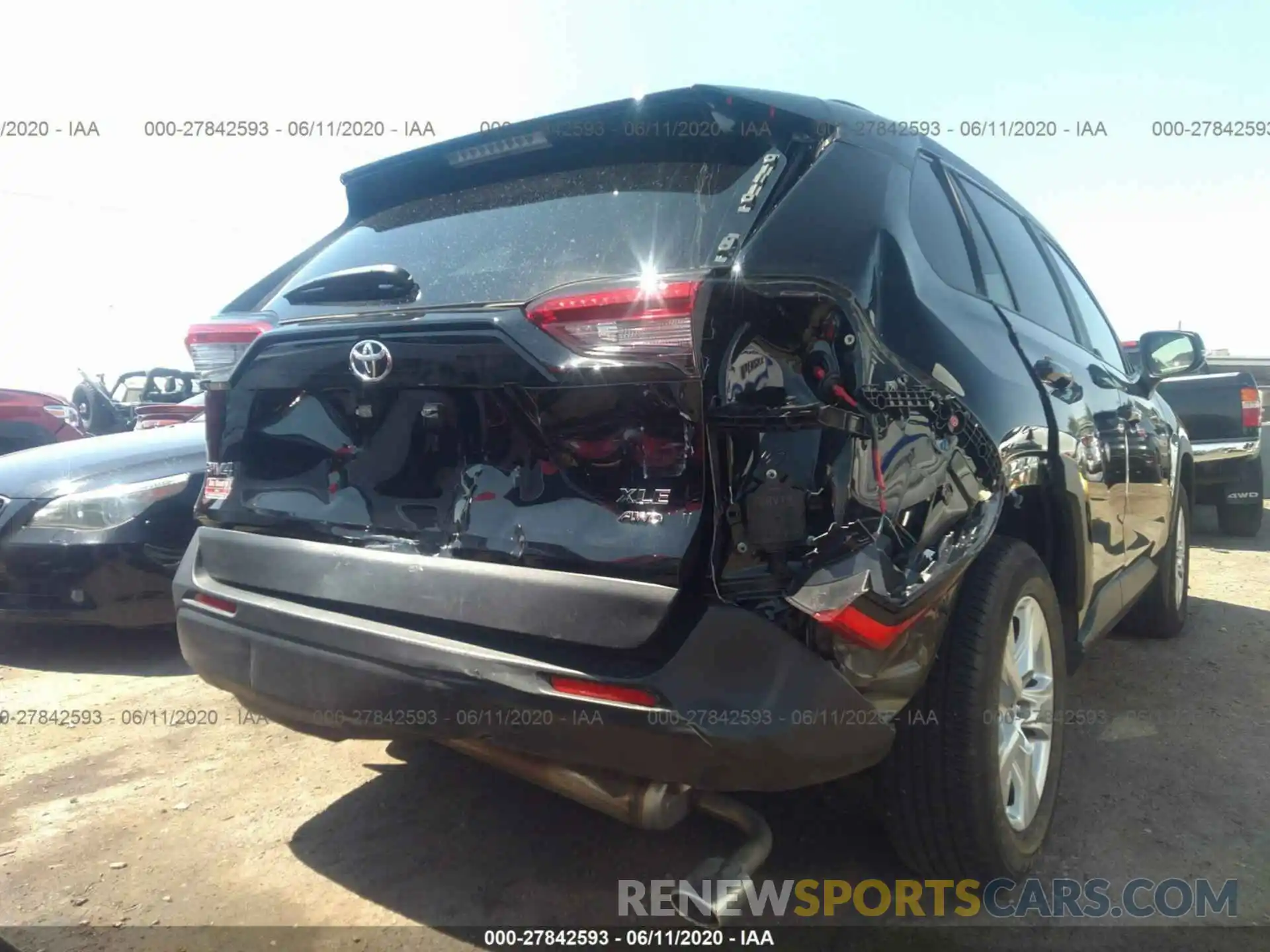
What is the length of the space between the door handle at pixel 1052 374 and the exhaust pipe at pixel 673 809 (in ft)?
5.01

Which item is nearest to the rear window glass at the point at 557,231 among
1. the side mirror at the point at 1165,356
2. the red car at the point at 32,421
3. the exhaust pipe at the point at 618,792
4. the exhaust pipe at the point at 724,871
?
the exhaust pipe at the point at 618,792

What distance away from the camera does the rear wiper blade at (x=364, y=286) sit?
2156 mm

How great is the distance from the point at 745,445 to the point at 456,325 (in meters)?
0.68

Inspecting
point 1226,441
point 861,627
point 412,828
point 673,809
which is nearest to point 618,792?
point 673,809

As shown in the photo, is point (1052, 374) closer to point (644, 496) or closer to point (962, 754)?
point (962, 754)

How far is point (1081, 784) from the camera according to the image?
2.89m

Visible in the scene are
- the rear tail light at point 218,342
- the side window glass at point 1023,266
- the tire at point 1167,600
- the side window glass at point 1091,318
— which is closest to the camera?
the rear tail light at point 218,342

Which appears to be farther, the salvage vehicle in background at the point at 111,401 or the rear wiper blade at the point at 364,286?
the salvage vehicle in background at the point at 111,401

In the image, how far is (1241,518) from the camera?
7.49 meters

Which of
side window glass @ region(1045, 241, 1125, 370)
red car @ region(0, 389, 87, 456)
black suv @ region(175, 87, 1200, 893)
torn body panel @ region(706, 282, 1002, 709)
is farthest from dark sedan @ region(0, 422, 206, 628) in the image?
Result: red car @ region(0, 389, 87, 456)

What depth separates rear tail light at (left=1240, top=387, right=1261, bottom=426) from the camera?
7434mm

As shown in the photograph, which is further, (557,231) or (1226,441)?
(1226,441)

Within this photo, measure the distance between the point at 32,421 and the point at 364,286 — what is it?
30.8 ft

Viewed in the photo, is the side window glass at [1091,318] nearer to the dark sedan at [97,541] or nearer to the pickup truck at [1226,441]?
the pickup truck at [1226,441]
